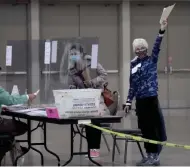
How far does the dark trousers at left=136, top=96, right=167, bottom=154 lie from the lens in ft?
18.8

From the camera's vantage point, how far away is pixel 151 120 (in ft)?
18.9

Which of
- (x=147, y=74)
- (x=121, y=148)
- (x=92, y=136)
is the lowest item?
(x=121, y=148)

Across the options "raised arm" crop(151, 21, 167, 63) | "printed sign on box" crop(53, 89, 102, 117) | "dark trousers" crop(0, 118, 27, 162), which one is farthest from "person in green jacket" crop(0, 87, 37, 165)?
"raised arm" crop(151, 21, 167, 63)

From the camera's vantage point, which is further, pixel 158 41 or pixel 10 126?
pixel 158 41

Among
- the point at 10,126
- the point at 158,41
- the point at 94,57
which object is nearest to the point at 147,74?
the point at 158,41

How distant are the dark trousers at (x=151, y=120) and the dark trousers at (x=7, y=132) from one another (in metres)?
1.42

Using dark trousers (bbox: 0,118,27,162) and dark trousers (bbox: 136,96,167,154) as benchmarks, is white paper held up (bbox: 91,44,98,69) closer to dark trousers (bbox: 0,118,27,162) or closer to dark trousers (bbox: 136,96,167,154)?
dark trousers (bbox: 136,96,167,154)

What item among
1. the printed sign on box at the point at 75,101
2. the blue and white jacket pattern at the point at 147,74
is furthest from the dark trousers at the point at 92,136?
the printed sign on box at the point at 75,101

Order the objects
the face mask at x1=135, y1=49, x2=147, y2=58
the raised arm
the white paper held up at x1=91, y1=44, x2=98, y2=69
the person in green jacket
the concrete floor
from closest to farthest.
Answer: the person in green jacket → the raised arm → the face mask at x1=135, y1=49, x2=147, y2=58 → the concrete floor → the white paper held up at x1=91, y1=44, x2=98, y2=69

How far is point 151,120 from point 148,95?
0.30 meters

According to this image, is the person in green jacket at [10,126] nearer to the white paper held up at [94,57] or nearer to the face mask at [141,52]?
the face mask at [141,52]

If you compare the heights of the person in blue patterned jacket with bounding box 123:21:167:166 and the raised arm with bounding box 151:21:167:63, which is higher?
the raised arm with bounding box 151:21:167:63

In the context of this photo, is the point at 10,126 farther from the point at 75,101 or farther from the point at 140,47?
the point at 140,47

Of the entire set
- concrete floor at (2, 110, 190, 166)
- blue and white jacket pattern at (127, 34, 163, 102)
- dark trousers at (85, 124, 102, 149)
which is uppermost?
blue and white jacket pattern at (127, 34, 163, 102)
